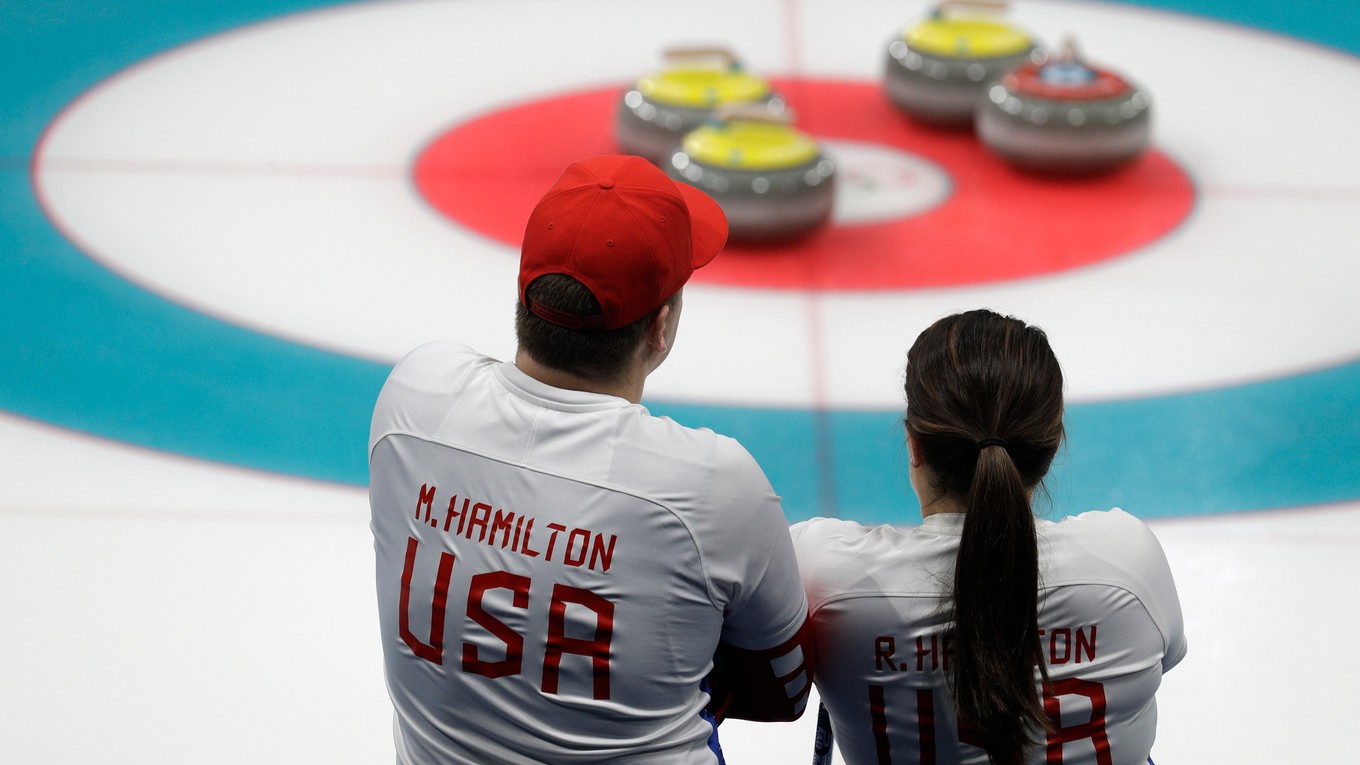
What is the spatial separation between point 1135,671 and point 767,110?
3429 millimetres

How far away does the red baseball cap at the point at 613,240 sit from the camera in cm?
194

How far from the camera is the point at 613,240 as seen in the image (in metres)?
1.96

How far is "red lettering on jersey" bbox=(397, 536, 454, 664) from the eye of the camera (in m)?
1.92

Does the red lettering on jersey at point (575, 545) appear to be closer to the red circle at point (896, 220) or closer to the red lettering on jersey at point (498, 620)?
the red lettering on jersey at point (498, 620)

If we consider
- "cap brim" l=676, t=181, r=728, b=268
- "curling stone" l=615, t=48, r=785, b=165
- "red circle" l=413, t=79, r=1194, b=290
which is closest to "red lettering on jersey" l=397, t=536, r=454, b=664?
"cap brim" l=676, t=181, r=728, b=268

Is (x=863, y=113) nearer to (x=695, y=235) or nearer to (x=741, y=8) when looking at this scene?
(x=741, y=8)

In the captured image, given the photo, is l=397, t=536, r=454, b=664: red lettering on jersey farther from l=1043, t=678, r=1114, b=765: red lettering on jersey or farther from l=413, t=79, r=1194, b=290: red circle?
l=413, t=79, r=1194, b=290: red circle

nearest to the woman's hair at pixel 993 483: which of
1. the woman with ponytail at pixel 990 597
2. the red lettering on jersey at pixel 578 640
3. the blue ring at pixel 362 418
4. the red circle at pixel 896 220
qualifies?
the woman with ponytail at pixel 990 597

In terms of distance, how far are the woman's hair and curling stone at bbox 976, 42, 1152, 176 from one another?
3805 mm

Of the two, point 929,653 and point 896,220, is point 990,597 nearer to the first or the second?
point 929,653

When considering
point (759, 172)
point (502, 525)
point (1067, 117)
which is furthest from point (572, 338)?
point (1067, 117)

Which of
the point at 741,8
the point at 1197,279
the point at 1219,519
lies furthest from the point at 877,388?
the point at 741,8

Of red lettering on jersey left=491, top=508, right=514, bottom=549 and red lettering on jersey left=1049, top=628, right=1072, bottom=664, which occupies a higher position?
red lettering on jersey left=491, top=508, right=514, bottom=549

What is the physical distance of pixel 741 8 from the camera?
8062mm
